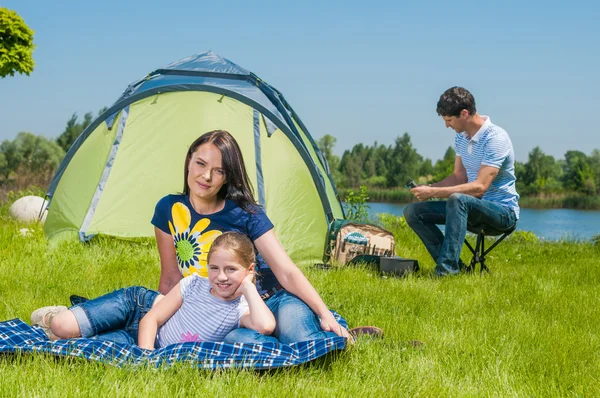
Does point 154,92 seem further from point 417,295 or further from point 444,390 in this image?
point 444,390

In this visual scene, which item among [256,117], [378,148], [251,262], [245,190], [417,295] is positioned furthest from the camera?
[378,148]

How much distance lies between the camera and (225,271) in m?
2.77

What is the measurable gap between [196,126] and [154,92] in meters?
0.53

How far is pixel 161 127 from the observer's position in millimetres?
6230

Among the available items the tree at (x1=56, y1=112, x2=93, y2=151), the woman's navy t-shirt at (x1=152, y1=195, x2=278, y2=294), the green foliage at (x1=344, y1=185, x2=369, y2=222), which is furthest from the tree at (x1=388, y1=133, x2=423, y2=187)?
the woman's navy t-shirt at (x1=152, y1=195, x2=278, y2=294)

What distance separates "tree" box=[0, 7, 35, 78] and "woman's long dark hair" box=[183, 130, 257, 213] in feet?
41.6

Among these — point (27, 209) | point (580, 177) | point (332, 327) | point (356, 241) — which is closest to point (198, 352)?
point (332, 327)

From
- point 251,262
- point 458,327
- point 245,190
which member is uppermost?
point 245,190

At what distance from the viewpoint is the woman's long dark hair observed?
9.85 feet

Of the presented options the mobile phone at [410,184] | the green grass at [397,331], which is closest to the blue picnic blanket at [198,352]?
the green grass at [397,331]

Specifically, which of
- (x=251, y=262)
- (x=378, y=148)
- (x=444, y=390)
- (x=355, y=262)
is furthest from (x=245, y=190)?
(x=378, y=148)

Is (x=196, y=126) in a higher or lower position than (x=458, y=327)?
higher

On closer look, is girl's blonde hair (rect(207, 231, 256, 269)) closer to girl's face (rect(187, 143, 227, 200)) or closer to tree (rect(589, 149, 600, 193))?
girl's face (rect(187, 143, 227, 200))

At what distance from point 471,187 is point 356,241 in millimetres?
1098
